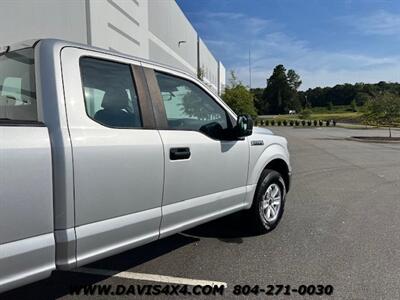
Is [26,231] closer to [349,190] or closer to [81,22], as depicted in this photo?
[349,190]

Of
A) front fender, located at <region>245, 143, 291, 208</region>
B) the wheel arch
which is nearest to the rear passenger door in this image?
front fender, located at <region>245, 143, 291, 208</region>

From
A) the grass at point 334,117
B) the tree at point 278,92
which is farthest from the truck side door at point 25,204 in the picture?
the tree at point 278,92

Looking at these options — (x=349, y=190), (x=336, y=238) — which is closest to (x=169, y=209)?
(x=336, y=238)

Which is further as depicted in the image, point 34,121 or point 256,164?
point 256,164

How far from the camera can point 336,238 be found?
182 inches

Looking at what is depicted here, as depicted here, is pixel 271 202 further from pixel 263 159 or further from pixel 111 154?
pixel 111 154

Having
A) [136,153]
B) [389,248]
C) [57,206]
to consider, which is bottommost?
[389,248]

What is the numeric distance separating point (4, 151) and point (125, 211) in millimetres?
1051

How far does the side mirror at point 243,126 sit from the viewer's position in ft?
12.9

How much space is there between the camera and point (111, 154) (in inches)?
106

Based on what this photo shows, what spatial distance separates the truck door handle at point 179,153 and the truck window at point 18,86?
1.13 m

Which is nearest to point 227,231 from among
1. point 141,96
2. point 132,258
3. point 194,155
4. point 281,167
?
point 281,167

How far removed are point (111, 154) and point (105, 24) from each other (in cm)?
1472

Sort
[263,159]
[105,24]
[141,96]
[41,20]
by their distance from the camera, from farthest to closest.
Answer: [105,24] < [41,20] < [263,159] < [141,96]
